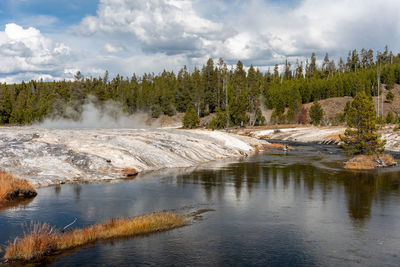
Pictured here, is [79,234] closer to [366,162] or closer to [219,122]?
[366,162]

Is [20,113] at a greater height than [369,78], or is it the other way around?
[369,78]

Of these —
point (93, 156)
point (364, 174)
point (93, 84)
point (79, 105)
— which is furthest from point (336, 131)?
point (93, 84)

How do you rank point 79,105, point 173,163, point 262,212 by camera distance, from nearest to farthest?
point 262,212 < point 173,163 < point 79,105

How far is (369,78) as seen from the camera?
547 ft

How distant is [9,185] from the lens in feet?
84.8

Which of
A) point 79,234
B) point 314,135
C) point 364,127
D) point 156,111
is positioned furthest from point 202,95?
point 79,234

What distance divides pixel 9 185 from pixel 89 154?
1217 centimetres

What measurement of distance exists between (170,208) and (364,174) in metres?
24.8

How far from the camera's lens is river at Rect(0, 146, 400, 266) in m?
15.7

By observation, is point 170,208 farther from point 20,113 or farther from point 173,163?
point 20,113

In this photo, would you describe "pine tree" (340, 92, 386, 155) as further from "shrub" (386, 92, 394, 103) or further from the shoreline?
"shrub" (386, 92, 394, 103)

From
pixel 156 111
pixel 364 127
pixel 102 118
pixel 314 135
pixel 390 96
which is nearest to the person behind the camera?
pixel 364 127

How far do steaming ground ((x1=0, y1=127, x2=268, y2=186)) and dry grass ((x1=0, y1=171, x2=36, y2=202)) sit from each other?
3.12 metres

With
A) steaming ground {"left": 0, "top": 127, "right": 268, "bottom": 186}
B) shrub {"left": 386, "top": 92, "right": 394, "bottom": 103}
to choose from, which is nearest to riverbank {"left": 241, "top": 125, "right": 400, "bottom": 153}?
steaming ground {"left": 0, "top": 127, "right": 268, "bottom": 186}
